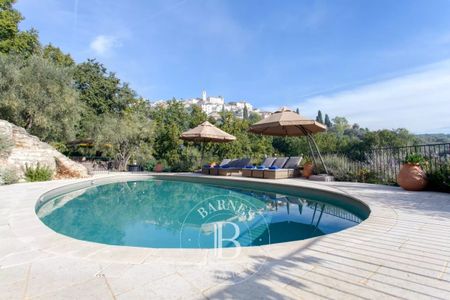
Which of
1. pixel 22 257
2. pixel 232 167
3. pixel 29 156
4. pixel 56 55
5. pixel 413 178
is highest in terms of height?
pixel 56 55

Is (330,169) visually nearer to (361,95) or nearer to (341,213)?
(341,213)

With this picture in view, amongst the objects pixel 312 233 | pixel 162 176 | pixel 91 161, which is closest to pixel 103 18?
pixel 162 176

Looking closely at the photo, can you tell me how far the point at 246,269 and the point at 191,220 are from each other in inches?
146

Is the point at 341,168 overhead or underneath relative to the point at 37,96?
underneath

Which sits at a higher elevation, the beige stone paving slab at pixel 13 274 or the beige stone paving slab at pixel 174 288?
the beige stone paving slab at pixel 174 288

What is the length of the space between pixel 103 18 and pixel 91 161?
11731 millimetres

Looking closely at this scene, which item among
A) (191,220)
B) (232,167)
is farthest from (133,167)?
(191,220)

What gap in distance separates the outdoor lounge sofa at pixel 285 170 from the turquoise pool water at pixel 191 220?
2.03m

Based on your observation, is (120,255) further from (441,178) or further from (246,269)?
(441,178)

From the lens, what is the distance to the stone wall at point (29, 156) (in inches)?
399

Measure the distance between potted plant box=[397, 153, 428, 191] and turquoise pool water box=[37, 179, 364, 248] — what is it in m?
2.10

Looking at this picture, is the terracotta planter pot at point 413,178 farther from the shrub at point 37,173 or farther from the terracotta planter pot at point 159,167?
the terracotta planter pot at point 159,167

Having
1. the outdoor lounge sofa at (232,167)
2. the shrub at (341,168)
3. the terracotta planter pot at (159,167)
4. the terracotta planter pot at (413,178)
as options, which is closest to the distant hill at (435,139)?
the terracotta planter pot at (413,178)

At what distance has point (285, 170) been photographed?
35.3ft
